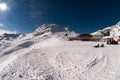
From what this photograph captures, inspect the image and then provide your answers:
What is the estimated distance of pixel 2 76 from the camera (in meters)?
18.6

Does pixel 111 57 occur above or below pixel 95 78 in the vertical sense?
above

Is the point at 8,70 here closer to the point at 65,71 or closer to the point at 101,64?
the point at 65,71

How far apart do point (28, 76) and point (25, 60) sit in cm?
607

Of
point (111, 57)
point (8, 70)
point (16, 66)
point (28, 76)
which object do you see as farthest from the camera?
point (111, 57)

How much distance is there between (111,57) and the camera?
2348 centimetres

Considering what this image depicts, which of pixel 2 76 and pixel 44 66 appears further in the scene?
pixel 44 66

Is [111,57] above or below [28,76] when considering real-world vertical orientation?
above

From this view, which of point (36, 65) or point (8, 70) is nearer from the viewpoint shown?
point (8, 70)

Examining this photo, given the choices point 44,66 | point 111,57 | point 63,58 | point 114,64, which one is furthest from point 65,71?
A: point 111,57

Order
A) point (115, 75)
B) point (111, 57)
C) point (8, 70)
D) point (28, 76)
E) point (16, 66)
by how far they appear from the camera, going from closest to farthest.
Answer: point (115, 75) → point (28, 76) → point (8, 70) → point (16, 66) → point (111, 57)

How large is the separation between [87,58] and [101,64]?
3.33 metres

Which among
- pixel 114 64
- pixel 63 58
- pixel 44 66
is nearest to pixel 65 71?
pixel 44 66

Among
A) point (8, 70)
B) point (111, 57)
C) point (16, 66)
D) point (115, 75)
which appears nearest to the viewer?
point (115, 75)

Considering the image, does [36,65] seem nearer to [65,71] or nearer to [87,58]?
[65,71]
